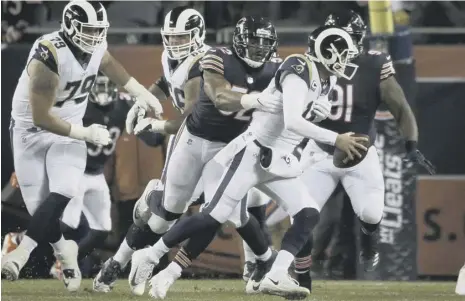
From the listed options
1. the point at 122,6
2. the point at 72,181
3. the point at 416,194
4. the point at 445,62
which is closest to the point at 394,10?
the point at 445,62

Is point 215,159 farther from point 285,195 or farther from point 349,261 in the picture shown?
point 349,261

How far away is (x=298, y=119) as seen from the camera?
673 cm

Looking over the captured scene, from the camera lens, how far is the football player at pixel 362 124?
25.1 ft

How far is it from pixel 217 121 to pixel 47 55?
990mm

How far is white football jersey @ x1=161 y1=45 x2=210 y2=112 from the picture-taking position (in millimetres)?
7836

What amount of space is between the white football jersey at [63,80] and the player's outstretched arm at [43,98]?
0.22ft

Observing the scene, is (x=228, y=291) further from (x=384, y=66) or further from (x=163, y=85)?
(x=384, y=66)

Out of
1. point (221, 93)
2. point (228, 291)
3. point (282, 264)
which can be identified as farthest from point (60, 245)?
point (282, 264)

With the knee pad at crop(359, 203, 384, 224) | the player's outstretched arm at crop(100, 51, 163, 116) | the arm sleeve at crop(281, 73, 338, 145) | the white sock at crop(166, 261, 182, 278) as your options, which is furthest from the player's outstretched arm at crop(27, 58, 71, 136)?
the knee pad at crop(359, 203, 384, 224)

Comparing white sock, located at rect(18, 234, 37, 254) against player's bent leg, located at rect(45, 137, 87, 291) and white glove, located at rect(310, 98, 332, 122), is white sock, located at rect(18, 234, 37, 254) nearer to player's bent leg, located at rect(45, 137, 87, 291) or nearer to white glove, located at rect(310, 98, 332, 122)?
player's bent leg, located at rect(45, 137, 87, 291)

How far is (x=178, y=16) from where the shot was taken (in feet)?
26.2

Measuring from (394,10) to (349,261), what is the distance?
1.76 meters

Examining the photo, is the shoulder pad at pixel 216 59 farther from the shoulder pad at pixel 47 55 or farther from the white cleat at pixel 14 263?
the white cleat at pixel 14 263

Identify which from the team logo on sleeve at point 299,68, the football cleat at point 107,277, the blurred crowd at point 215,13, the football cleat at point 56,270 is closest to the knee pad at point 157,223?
the football cleat at point 107,277
